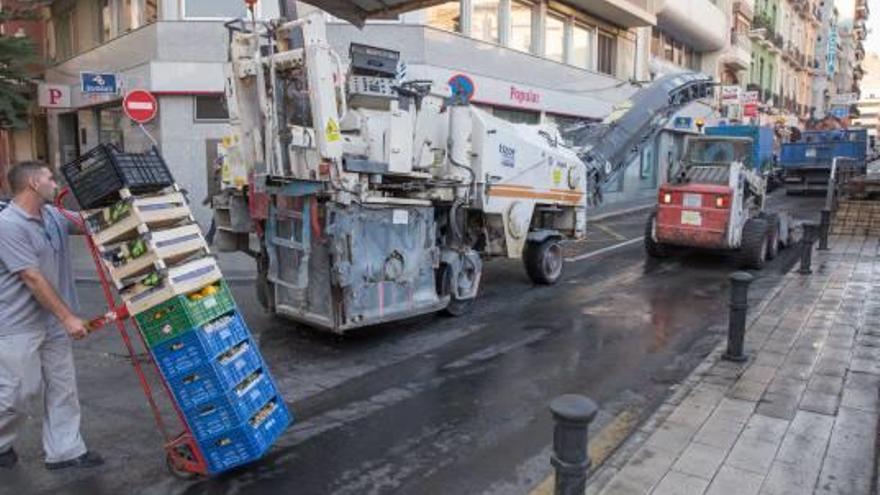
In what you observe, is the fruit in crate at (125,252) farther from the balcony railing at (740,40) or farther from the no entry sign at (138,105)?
the balcony railing at (740,40)

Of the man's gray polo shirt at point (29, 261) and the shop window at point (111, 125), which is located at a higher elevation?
the shop window at point (111, 125)

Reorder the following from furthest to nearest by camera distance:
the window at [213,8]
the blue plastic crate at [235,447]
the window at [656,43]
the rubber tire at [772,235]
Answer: the window at [656,43]
the window at [213,8]
the rubber tire at [772,235]
the blue plastic crate at [235,447]

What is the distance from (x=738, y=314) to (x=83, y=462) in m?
5.45

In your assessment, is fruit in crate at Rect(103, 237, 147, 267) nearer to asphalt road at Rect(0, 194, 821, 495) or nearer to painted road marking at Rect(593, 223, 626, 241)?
asphalt road at Rect(0, 194, 821, 495)

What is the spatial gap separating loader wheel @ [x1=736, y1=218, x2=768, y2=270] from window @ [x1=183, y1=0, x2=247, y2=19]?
11.2 meters

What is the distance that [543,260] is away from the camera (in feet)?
33.7

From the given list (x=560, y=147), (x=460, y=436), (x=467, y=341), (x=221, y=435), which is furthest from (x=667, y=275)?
(x=221, y=435)

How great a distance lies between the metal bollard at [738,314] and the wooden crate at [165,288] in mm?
4708

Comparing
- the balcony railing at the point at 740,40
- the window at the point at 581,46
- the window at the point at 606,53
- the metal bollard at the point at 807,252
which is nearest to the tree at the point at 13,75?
the window at the point at 581,46

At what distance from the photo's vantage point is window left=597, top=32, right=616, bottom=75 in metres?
25.7

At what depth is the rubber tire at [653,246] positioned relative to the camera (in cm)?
1288

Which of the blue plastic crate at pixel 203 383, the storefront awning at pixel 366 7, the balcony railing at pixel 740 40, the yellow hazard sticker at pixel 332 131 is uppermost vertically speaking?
the balcony railing at pixel 740 40

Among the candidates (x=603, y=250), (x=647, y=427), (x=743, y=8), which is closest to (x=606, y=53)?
(x=603, y=250)

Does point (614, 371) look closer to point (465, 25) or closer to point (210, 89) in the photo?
point (210, 89)
